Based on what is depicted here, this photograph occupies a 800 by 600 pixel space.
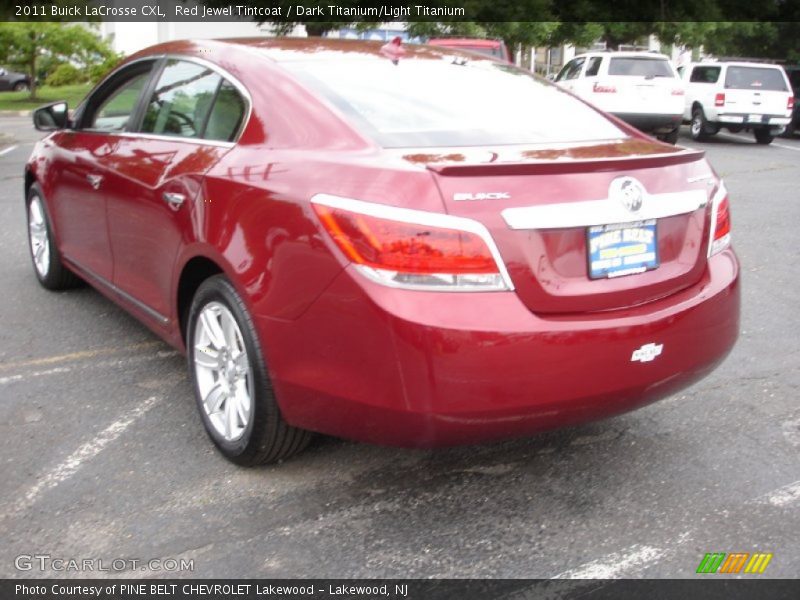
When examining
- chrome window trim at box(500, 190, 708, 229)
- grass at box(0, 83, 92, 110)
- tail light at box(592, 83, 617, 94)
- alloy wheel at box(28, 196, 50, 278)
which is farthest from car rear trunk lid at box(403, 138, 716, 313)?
grass at box(0, 83, 92, 110)

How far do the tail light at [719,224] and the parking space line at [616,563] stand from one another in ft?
3.59

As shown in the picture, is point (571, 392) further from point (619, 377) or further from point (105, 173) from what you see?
point (105, 173)

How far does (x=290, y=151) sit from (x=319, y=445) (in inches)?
48.2

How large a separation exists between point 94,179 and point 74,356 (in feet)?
3.06

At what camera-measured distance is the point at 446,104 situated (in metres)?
3.69

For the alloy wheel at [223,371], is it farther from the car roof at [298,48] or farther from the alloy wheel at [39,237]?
the alloy wheel at [39,237]

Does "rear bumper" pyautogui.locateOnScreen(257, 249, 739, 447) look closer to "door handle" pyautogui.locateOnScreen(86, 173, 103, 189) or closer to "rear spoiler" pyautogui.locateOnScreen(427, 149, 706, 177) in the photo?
"rear spoiler" pyautogui.locateOnScreen(427, 149, 706, 177)

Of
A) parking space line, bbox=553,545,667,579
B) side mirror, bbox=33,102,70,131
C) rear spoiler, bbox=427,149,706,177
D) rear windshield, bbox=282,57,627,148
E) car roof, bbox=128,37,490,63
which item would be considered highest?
car roof, bbox=128,37,490,63

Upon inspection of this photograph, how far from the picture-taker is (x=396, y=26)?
30.0 m

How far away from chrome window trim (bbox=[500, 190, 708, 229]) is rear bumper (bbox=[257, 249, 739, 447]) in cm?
24

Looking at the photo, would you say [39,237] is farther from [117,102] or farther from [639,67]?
[639,67]

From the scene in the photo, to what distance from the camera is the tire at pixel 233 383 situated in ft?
10.9

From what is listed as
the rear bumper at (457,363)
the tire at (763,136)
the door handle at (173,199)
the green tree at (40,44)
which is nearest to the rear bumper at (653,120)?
the tire at (763,136)

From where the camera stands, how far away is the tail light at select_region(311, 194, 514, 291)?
280 cm
